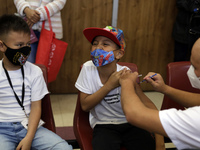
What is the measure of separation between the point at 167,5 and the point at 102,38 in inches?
88.6

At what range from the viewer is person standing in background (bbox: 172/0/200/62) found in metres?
3.23

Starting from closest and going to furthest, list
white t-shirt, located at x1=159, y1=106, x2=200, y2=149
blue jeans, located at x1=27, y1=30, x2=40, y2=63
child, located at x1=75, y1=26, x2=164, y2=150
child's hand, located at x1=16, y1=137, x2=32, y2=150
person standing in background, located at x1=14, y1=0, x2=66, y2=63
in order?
white t-shirt, located at x1=159, y1=106, x2=200, y2=149, child's hand, located at x1=16, y1=137, x2=32, y2=150, child, located at x1=75, y1=26, x2=164, y2=150, person standing in background, located at x1=14, y1=0, x2=66, y2=63, blue jeans, located at x1=27, y1=30, x2=40, y2=63

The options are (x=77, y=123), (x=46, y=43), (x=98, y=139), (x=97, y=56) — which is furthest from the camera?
(x=46, y=43)

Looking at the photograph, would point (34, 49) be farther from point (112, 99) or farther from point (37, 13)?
point (112, 99)

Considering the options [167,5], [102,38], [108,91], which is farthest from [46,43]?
[167,5]

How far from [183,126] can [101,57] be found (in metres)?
0.80

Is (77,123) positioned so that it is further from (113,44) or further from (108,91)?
(113,44)

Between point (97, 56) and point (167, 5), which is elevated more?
point (167, 5)

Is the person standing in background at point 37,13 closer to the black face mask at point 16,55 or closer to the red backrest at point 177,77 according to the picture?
the black face mask at point 16,55

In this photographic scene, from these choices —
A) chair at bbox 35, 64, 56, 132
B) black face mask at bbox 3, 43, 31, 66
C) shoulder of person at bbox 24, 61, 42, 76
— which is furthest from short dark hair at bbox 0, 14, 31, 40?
chair at bbox 35, 64, 56, 132

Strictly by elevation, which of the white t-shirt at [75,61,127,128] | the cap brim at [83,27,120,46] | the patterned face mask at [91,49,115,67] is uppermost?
the cap brim at [83,27,120,46]

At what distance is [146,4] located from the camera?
11.9ft

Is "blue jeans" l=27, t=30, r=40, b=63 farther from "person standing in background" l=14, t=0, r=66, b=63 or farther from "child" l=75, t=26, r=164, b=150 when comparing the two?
"child" l=75, t=26, r=164, b=150

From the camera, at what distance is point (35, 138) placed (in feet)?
5.35
